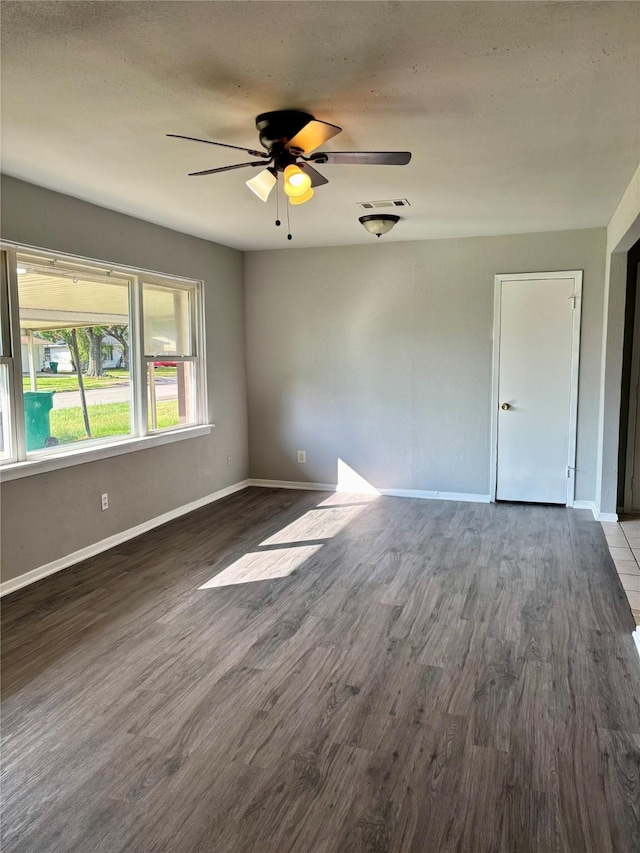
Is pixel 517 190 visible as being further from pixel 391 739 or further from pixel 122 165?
pixel 391 739

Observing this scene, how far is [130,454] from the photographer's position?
467 cm

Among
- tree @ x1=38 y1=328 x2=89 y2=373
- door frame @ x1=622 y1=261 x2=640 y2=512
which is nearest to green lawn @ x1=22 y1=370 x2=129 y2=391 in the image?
tree @ x1=38 y1=328 x2=89 y2=373

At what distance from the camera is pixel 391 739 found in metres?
2.25

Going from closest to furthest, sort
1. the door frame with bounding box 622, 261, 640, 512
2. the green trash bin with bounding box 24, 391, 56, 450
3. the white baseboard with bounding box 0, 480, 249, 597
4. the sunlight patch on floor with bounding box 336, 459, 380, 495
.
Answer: the white baseboard with bounding box 0, 480, 249, 597 → the green trash bin with bounding box 24, 391, 56, 450 → the door frame with bounding box 622, 261, 640, 512 → the sunlight patch on floor with bounding box 336, 459, 380, 495

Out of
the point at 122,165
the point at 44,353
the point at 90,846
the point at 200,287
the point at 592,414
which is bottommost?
the point at 90,846

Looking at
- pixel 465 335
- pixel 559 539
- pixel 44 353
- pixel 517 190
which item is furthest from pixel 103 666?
pixel 465 335

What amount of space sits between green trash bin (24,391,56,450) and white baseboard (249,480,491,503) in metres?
2.87

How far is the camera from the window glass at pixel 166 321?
16.3 feet

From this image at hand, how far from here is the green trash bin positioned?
382 centimetres

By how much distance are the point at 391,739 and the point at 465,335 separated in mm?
4101

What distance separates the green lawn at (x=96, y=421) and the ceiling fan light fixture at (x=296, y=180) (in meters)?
2.40

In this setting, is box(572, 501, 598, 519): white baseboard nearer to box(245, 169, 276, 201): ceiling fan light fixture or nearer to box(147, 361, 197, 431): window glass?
box(147, 361, 197, 431): window glass

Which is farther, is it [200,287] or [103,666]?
[200,287]

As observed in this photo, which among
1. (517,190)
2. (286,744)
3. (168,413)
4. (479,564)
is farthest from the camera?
(168,413)
